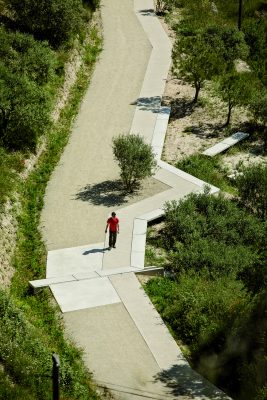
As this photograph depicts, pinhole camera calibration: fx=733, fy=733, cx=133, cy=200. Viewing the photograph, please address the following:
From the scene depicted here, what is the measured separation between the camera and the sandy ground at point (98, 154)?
24.2 meters

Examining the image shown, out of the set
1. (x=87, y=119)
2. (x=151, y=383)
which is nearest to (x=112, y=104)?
(x=87, y=119)

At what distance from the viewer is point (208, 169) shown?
Answer: 93.8 ft

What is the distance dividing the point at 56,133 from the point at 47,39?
7.00 metres

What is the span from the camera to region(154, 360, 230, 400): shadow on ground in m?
16.8

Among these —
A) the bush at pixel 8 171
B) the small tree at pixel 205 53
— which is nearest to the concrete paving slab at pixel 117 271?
the bush at pixel 8 171

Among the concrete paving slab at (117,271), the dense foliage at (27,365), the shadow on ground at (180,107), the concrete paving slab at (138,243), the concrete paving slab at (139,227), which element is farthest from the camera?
the shadow on ground at (180,107)

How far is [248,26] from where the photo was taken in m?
44.6

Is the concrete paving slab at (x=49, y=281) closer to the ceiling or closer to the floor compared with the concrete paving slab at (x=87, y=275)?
closer to the floor

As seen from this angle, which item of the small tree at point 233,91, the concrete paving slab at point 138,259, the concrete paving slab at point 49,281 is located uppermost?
the small tree at point 233,91

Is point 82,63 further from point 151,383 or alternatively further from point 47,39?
point 151,383

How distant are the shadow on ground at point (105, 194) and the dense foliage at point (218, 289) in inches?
80.2

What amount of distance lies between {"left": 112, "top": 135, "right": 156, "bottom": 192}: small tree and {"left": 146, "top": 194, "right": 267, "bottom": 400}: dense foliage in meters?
1.80

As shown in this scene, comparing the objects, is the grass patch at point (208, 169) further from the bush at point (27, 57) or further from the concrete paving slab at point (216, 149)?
the bush at point (27, 57)

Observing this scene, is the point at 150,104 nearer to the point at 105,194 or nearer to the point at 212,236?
the point at 105,194
